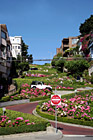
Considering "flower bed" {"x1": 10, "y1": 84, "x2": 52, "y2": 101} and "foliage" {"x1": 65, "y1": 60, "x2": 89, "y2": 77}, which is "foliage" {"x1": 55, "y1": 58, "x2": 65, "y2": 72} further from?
"flower bed" {"x1": 10, "y1": 84, "x2": 52, "y2": 101}

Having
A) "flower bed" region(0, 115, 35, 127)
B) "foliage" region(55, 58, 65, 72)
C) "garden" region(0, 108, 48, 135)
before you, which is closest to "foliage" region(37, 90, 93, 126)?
"garden" region(0, 108, 48, 135)

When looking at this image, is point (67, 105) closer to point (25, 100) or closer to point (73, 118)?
point (73, 118)

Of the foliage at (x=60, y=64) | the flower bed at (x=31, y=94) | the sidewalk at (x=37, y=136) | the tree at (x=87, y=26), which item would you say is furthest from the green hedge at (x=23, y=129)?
the tree at (x=87, y=26)

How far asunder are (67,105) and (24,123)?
7686mm

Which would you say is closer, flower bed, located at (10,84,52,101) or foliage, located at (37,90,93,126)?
foliage, located at (37,90,93,126)

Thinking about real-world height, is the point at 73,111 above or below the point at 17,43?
below

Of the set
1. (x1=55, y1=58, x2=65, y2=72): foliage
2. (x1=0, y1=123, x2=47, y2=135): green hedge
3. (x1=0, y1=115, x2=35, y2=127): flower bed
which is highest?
(x1=55, y1=58, x2=65, y2=72): foliage

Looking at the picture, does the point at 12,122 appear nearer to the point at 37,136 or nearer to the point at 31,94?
the point at 37,136

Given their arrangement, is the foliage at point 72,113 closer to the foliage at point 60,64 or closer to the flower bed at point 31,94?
the flower bed at point 31,94

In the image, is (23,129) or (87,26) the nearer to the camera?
(23,129)

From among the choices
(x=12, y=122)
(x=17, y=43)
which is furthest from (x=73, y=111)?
(x=17, y=43)

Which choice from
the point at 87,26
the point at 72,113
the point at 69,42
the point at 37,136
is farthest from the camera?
the point at 69,42

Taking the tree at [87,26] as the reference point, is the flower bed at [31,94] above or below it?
below

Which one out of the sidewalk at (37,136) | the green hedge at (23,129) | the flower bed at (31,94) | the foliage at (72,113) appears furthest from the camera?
the flower bed at (31,94)
